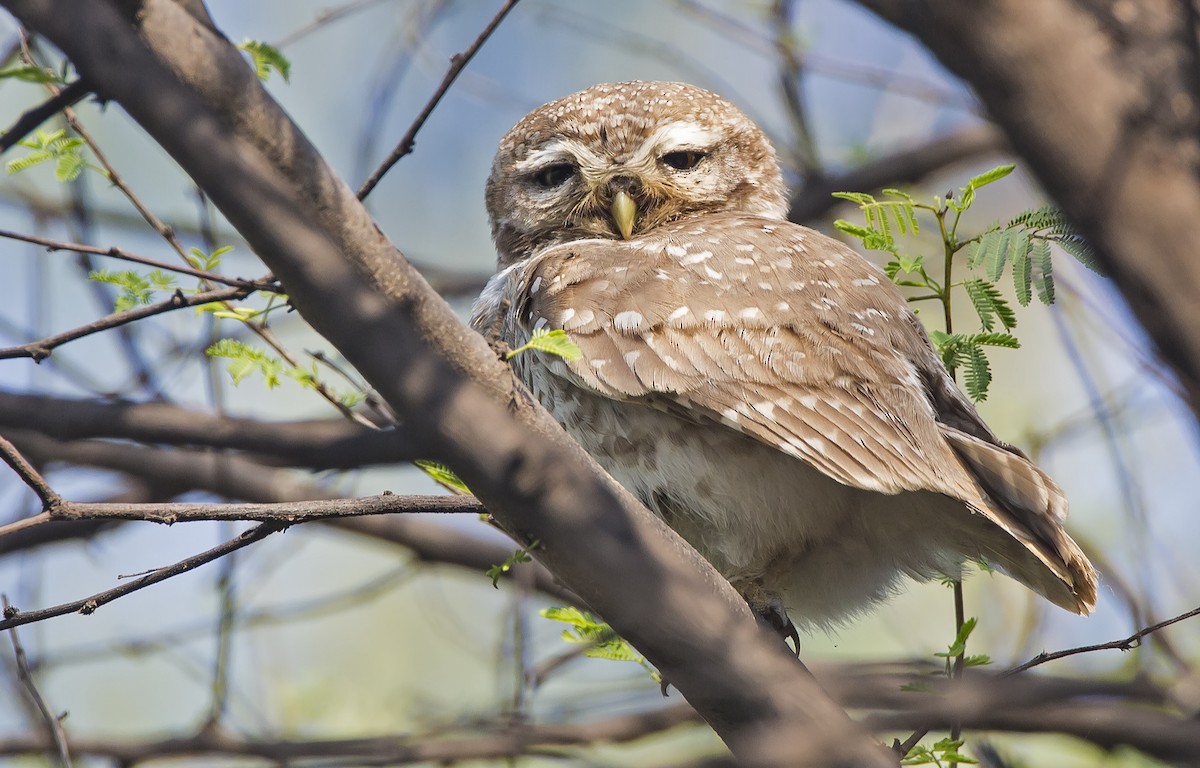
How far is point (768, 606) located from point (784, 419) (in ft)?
2.33

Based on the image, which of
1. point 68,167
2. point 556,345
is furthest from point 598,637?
point 68,167

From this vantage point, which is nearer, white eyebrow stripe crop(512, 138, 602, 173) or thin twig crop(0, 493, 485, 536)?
thin twig crop(0, 493, 485, 536)

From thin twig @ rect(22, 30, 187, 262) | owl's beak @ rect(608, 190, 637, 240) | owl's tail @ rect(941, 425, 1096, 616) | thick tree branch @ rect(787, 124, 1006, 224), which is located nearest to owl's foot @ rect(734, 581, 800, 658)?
owl's tail @ rect(941, 425, 1096, 616)

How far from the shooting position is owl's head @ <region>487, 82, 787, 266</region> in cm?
418

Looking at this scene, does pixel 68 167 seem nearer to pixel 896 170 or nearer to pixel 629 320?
pixel 629 320

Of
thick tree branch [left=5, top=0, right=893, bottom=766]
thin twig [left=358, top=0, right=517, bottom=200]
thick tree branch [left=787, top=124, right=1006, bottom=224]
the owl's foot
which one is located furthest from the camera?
thick tree branch [left=787, top=124, right=1006, bottom=224]

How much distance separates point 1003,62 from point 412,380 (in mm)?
1058

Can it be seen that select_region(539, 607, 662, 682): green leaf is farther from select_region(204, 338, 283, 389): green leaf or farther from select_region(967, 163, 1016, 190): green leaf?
select_region(967, 163, 1016, 190): green leaf

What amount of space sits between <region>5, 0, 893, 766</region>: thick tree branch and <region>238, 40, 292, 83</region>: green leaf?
132 cm

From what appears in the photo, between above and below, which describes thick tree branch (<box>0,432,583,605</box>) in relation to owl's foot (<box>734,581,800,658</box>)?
above

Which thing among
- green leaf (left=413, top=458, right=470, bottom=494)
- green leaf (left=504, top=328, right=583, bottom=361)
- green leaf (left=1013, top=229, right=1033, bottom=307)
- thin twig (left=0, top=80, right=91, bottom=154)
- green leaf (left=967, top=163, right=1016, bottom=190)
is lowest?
thin twig (left=0, top=80, right=91, bottom=154)

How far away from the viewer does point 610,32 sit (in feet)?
20.1

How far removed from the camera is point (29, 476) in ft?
6.89

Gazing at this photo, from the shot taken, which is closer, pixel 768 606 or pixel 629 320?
pixel 629 320
